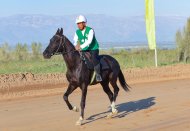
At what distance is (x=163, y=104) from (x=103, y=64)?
3571 mm

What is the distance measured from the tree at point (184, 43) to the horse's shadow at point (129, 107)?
19.5 meters

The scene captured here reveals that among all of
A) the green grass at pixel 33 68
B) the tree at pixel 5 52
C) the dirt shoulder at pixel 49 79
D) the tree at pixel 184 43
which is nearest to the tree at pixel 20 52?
the tree at pixel 5 52

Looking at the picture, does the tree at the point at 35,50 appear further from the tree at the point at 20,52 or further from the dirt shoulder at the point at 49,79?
the dirt shoulder at the point at 49,79

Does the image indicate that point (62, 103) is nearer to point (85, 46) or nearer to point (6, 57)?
point (85, 46)

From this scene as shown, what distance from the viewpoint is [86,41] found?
529 inches

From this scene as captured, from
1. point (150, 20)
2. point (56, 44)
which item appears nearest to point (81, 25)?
point (56, 44)

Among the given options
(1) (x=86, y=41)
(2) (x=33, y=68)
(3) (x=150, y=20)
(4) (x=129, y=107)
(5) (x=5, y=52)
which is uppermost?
(1) (x=86, y=41)

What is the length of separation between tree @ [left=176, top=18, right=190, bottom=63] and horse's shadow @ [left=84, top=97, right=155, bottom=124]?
19498 millimetres

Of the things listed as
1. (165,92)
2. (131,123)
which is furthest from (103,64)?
(165,92)

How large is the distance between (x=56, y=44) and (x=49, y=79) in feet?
35.2

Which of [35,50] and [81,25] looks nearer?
[81,25]

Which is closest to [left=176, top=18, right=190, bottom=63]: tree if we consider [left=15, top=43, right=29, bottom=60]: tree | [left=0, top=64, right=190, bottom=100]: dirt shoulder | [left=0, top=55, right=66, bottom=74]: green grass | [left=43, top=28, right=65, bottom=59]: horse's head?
[left=0, top=64, right=190, bottom=100]: dirt shoulder

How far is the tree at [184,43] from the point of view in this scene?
37344mm

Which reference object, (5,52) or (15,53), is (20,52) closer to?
(15,53)
